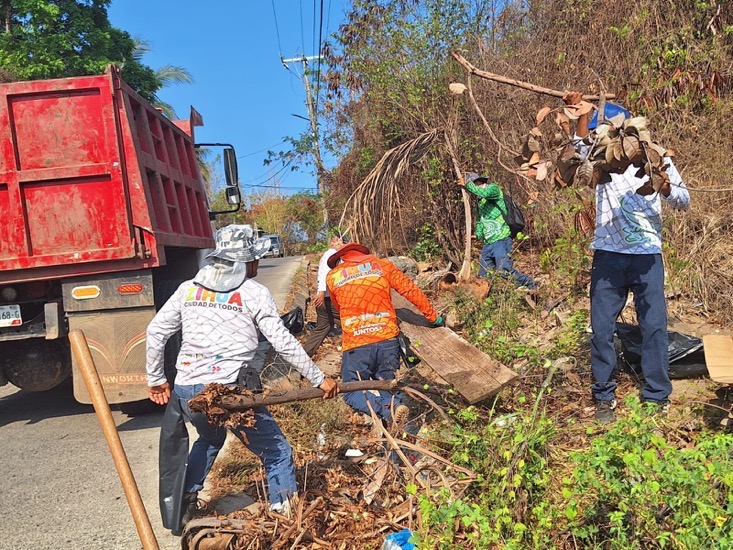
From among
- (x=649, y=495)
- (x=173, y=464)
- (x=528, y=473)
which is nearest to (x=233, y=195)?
(x=173, y=464)

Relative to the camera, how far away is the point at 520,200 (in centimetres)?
905

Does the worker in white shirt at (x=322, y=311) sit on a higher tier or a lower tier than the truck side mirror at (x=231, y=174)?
lower

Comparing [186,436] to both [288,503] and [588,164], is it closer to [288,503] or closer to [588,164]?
[288,503]

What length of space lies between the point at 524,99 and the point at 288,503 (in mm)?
7442

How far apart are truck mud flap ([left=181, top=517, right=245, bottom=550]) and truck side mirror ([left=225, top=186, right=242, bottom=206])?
17.4ft

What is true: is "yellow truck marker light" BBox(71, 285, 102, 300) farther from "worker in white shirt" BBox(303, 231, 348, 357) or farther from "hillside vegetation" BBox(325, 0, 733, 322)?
"hillside vegetation" BBox(325, 0, 733, 322)

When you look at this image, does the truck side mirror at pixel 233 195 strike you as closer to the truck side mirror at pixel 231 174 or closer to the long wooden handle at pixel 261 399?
the truck side mirror at pixel 231 174

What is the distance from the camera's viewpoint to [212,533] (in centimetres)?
307

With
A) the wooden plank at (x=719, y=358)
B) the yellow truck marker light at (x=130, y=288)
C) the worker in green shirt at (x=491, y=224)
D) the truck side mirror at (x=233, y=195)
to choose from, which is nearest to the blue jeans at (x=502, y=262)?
the worker in green shirt at (x=491, y=224)

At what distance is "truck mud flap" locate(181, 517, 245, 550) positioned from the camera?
3008 mm

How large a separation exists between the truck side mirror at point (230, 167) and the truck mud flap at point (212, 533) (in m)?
5.29

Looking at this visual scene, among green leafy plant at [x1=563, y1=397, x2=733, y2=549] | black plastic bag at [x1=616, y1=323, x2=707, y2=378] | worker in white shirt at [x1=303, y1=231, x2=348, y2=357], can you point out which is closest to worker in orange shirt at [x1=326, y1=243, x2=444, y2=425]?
black plastic bag at [x1=616, y1=323, x2=707, y2=378]

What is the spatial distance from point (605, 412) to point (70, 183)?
14.7ft

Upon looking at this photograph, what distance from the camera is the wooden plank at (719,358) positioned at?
322 centimetres
